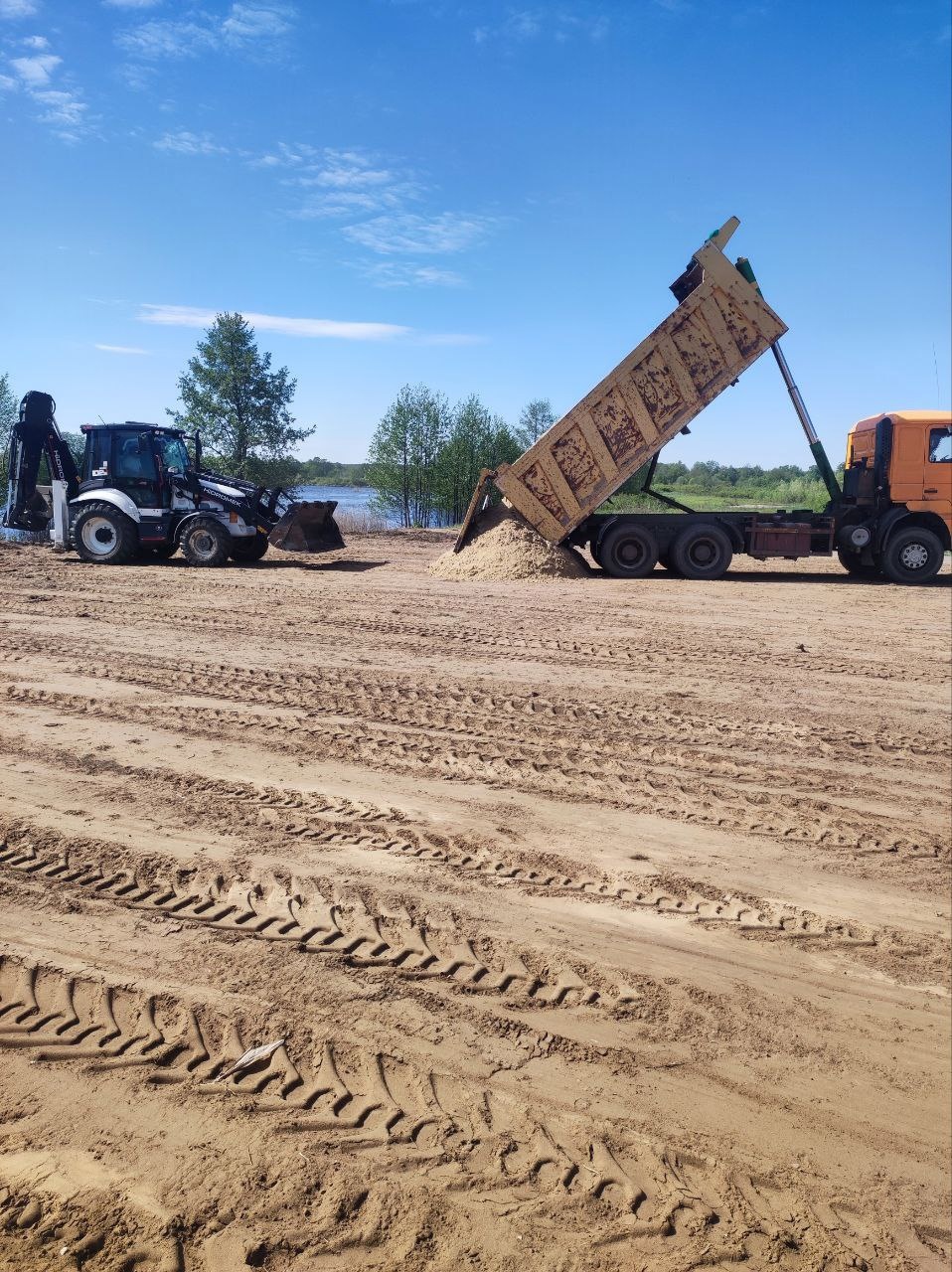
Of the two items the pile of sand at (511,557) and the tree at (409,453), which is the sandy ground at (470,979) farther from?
the tree at (409,453)

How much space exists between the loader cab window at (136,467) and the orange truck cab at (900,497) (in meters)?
12.3

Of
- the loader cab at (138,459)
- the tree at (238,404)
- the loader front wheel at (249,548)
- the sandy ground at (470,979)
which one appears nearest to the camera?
the sandy ground at (470,979)

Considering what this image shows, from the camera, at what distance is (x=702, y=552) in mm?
15492

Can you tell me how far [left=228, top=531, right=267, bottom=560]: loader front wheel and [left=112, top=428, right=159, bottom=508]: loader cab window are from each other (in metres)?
1.65

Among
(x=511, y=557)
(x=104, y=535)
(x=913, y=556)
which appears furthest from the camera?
(x=104, y=535)

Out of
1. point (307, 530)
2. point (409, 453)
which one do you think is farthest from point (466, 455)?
point (307, 530)

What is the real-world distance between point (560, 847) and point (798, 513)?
41.2 feet

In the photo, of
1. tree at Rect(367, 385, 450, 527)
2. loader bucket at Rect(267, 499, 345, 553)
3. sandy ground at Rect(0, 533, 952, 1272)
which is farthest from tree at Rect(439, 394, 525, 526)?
sandy ground at Rect(0, 533, 952, 1272)

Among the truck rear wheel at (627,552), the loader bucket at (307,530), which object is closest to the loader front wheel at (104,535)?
the loader bucket at (307,530)

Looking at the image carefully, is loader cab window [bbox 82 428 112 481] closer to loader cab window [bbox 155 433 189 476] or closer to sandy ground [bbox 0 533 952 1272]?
loader cab window [bbox 155 433 189 476]

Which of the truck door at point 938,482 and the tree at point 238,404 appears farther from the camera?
the tree at point 238,404

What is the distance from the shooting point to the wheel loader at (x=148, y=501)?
52.5ft

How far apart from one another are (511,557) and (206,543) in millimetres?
5754

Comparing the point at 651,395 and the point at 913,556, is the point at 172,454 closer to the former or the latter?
the point at 651,395
